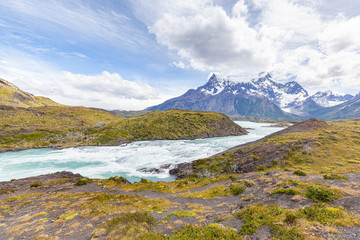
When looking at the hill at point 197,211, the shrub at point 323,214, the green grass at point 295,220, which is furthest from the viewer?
the shrub at point 323,214

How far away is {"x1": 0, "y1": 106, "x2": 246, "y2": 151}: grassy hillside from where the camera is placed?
312 feet

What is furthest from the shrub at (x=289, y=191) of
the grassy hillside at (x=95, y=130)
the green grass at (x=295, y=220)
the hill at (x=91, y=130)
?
the grassy hillside at (x=95, y=130)

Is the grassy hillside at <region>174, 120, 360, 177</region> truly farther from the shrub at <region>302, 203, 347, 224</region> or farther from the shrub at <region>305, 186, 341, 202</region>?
the shrub at <region>302, 203, 347, 224</region>

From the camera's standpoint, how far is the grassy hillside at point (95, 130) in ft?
312

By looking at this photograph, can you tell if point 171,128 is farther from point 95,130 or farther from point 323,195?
point 323,195

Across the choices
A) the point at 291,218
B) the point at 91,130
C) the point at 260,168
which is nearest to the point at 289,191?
the point at 291,218

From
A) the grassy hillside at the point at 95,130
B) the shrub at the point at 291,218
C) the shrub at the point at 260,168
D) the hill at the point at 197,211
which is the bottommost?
the shrub at the point at 260,168

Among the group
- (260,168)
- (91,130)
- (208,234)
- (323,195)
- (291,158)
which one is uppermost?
(91,130)

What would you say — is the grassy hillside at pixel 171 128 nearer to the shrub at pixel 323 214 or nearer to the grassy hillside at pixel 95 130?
the grassy hillside at pixel 95 130

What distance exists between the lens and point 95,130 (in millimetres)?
129750

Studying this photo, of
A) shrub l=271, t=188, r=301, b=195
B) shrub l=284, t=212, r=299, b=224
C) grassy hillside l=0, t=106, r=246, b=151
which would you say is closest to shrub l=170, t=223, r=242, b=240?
shrub l=284, t=212, r=299, b=224

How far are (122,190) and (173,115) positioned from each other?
128m

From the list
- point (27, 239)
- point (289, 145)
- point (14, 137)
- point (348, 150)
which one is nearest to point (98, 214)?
point (27, 239)

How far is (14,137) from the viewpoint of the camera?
92.9 metres
